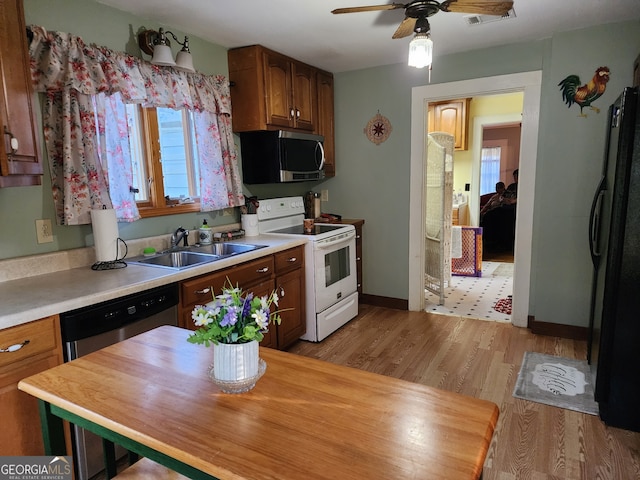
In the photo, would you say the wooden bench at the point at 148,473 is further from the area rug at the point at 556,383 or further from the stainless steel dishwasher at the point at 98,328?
the area rug at the point at 556,383

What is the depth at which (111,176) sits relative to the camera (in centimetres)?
242

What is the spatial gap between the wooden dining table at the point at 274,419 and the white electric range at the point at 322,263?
1.98 meters

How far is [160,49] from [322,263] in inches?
72.9

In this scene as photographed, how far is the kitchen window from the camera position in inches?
106

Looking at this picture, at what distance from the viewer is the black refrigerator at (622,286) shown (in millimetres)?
1999

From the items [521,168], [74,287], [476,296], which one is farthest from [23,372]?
[476,296]

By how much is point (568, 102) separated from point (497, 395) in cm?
221

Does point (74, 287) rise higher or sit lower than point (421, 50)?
lower

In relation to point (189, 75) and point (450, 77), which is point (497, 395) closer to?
point (450, 77)

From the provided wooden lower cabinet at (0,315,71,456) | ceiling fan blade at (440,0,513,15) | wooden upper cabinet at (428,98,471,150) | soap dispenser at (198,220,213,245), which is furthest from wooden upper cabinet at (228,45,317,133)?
wooden upper cabinet at (428,98,471,150)

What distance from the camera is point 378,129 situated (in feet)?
13.0

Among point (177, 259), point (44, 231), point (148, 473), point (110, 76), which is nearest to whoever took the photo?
point (148, 473)

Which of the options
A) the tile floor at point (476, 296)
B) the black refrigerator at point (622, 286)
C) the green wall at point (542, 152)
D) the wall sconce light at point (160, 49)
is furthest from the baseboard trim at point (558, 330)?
the wall sconce light at point (160, 49)

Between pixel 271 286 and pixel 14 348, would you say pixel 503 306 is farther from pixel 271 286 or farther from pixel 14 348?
pixel 14 348
